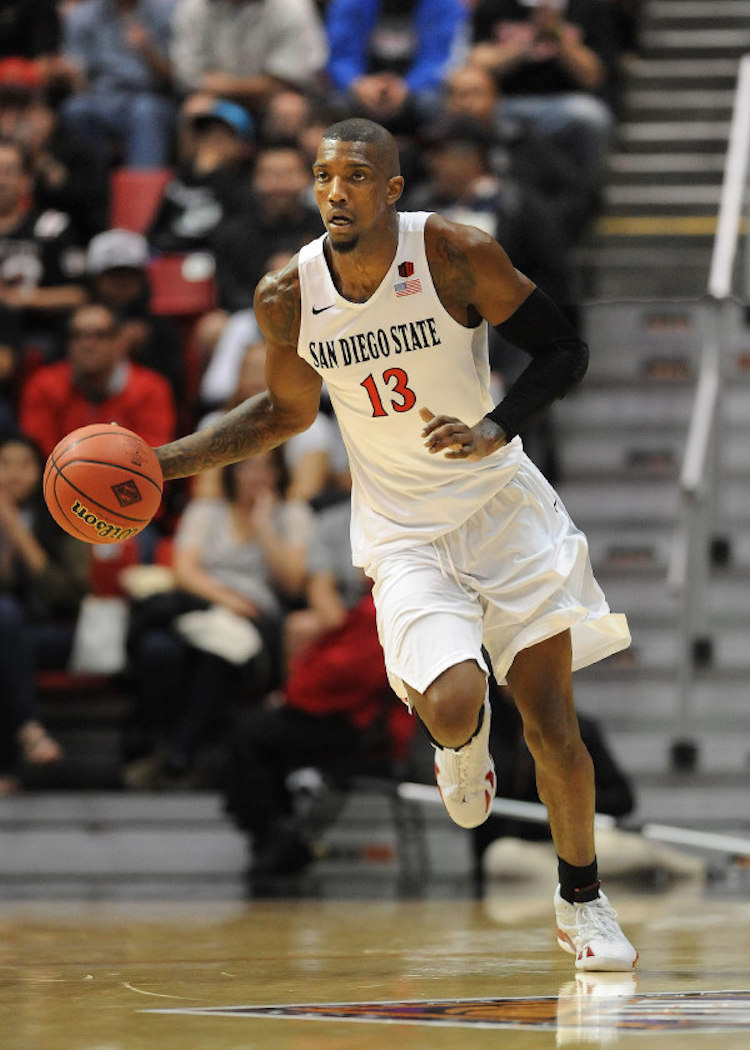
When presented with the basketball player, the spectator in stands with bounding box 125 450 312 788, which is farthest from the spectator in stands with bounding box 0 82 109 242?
the basketball player

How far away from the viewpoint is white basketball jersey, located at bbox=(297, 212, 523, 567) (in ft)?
15.4

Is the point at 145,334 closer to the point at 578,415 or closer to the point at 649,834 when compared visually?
the point at 578,415

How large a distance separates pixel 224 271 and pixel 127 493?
558 centimetres

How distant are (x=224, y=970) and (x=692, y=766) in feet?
13.7

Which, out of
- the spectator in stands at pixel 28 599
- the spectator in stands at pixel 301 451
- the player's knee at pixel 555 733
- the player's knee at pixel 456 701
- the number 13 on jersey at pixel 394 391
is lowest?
the spectator in stands at pixel 28 599

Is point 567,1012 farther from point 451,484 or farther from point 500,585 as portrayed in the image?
point 451,484

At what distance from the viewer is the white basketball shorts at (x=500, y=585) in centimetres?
470

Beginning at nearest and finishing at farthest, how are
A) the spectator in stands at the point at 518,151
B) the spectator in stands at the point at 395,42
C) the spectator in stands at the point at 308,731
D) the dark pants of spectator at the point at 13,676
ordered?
the spectator in stands at the point at 308,731 → the dark pants of spectator at the point at 13,676 → the spectator in stands at the point at 518,151 → the spectator in stands at the point at 395,42

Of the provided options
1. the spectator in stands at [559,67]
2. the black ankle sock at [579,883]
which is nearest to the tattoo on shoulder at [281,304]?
the black ankle sock at [579,883]

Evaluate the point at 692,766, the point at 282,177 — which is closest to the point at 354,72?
the point at 282,177

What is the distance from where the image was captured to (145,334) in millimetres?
9945

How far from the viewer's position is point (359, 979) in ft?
15.1

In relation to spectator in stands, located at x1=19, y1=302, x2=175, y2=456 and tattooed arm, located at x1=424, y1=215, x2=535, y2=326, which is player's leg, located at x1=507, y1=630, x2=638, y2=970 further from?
spectator in stands, located at x1=19, y1=302, x2=175, y2=456

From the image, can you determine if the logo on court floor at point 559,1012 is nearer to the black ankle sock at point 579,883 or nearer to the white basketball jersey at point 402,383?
the black ankle sock at point 579,883
